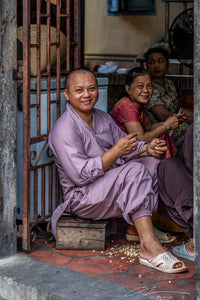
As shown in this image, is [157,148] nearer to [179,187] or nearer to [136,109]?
[179,187]

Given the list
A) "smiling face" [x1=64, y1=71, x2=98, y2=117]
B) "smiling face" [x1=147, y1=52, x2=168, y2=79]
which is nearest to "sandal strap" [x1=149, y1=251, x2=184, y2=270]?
"smiling face" [x1=64, y1=71, x2=98, y2=117]

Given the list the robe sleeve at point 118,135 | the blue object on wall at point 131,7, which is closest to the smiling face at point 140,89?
the robe sleeve at point 118,135

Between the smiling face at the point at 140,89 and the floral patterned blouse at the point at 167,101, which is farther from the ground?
the smiling face at the point at 140,89

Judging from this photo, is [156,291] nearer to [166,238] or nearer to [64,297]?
[64,297]

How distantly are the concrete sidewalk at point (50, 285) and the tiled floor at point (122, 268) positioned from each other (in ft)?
0.28

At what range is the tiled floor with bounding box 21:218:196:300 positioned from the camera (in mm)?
3309

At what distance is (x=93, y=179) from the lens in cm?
396

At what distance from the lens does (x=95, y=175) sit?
3.92 m

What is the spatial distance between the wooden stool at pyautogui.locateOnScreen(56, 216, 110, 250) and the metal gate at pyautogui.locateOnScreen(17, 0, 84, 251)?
0.72 ft

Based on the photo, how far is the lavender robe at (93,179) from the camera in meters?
3.85

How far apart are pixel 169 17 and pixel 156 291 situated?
567 cm

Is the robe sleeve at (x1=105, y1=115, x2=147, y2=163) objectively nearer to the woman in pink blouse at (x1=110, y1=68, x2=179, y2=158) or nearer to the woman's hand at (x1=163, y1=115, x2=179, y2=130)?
the woman in pink blouse at (x1=110, y1=68, x2=179, y2=158)

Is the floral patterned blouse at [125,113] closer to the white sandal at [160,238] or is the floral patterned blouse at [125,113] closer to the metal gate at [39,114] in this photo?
the metal gate at [39,114]

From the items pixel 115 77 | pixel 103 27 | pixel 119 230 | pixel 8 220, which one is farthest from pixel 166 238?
pixel 103 27
